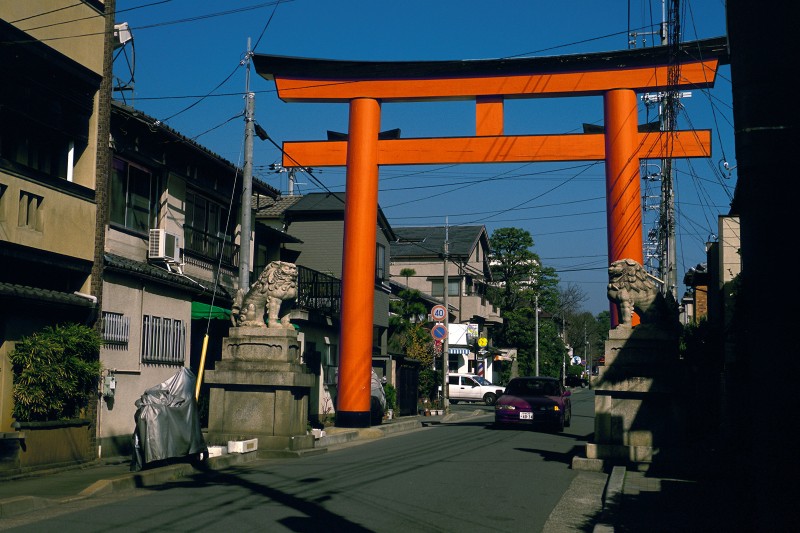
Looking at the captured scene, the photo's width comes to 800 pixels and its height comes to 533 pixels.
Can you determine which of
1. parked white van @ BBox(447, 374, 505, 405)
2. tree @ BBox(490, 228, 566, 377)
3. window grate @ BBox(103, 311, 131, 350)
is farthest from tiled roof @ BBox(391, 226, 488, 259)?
window grate @ BBox(103, 311, 131, 350)

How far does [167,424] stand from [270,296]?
14.2 feet

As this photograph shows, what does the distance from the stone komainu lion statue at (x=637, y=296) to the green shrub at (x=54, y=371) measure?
9680 mm

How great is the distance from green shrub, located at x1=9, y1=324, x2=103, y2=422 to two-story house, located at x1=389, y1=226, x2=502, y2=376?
43019 millimetres

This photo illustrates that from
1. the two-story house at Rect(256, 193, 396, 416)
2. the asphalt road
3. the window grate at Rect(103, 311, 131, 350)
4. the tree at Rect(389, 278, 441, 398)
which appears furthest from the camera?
the tree at Rect(389, 278, 441, 398)

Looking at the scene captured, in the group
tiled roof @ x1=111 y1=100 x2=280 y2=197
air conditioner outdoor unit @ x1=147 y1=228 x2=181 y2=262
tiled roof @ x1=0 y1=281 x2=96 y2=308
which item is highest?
tiled roof @ x1=111 y1=100 x2=280 y2=197

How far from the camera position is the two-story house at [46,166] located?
47.1ft

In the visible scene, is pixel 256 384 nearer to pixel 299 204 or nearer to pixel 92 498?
pixel 92 498

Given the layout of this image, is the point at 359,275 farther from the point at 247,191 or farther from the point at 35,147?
the point at 35,147

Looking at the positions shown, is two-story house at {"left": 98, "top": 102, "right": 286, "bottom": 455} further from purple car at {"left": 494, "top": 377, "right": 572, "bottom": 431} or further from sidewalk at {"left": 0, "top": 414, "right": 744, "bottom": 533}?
purple car at {"left": 494, "top": 377, "right": 572, "bottom": 431}

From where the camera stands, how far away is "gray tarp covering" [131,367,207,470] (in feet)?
42.0

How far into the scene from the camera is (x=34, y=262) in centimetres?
1485

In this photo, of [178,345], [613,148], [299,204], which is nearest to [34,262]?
[178,345]

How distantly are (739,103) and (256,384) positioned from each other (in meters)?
14.4

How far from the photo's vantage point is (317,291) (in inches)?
1195
